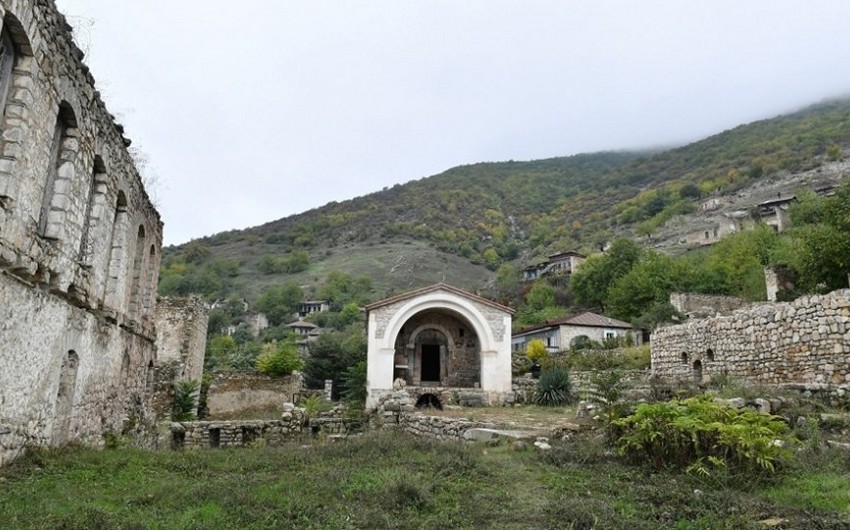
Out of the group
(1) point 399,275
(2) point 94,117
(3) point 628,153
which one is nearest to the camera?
(2) point 94,117

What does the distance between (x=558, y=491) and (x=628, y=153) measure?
→ 6826 inches

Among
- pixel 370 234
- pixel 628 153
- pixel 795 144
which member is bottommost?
pixel 370 234

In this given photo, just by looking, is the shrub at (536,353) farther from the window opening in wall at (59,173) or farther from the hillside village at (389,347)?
the window opening in wall at (59,173)

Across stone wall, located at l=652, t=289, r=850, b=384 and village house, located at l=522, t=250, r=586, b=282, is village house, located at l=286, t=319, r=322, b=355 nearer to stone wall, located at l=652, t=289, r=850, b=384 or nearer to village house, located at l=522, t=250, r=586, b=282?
village house, located at l=522, t=250, r=586, b=282

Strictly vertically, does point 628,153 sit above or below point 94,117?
above

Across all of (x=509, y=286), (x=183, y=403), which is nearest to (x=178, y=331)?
(x=183, y=403)

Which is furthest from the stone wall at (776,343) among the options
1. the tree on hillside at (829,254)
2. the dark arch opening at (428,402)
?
the dark arch opening at (428,402)

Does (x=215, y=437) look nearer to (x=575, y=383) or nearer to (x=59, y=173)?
(x=59, y=173)

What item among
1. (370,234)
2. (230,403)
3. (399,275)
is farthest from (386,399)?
(370,234)

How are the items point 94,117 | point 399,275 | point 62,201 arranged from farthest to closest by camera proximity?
point 399,275, point 94,117, point 62,201

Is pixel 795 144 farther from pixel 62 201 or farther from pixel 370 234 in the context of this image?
pixel 62 201

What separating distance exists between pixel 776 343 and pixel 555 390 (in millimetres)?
7715

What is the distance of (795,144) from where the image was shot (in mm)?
90125

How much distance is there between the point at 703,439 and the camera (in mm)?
7020
